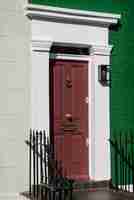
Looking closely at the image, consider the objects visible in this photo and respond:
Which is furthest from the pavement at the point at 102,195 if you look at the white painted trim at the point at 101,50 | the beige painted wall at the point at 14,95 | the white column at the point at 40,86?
the white painted trim at the point at 101,50

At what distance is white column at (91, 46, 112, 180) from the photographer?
8.47 meters

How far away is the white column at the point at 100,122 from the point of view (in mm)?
8469

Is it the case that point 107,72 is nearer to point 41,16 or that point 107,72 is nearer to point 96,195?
point 41,16

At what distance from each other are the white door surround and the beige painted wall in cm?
15

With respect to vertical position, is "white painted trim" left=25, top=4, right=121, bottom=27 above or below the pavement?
above

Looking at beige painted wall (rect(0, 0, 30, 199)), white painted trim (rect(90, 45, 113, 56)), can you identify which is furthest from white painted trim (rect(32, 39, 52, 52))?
white painted trim (rect(90, 45, 113, 56))

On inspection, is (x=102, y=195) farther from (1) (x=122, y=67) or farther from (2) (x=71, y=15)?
(2) (x=71, y=15)

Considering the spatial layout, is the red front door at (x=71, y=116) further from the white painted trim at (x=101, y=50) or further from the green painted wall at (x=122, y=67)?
the green painted wall at (x=122, y=67)

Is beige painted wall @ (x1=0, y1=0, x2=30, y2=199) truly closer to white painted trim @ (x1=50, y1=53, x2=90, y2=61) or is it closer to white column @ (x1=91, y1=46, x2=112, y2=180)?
white painted trim @ (x1=50, y1=53, x2=90, y2=61)

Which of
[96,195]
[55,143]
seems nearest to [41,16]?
[55,143]

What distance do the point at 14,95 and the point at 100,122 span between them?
1.72 metres

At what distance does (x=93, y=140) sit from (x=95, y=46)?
174cm

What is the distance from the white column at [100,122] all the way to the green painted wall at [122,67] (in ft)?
0.55

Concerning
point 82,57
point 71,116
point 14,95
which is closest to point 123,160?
point 71,116
